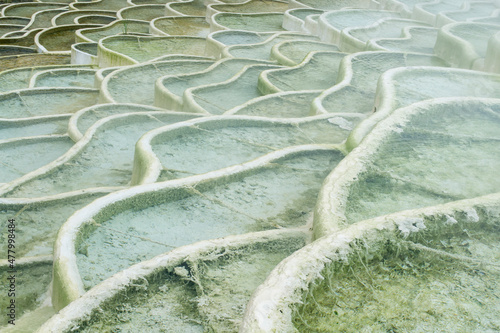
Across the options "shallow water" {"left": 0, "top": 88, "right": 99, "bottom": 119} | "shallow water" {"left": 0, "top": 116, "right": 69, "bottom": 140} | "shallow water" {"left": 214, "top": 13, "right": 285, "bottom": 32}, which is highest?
"shallow water" {"left": 214, "top": 13, "right": 285, "bottom": 32}

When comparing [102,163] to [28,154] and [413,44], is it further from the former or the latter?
[413,44]

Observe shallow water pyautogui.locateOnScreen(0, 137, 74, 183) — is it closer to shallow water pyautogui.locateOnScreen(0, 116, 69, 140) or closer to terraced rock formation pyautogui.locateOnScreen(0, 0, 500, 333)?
terraced rock formation pyautogui.locateOnScreen(0, 0, 500, 333)

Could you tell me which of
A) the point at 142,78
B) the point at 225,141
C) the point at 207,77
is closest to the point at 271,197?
the point at 225,141

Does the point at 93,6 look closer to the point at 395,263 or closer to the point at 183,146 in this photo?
the point at 183,146

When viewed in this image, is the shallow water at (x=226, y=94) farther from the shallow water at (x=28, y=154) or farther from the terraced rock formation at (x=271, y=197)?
the shallow water at (x=28, y=154)

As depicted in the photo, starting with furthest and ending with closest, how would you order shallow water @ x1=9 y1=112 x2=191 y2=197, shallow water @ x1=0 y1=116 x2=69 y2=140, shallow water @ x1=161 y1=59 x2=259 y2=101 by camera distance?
shallow water @ x1=161 y1=59 x2=259 y2=101 < shallow water @ x1=0 y1=116 x2=69 y2=140 < shallow water @ x1=9 y1=112 x2=191 y2=197

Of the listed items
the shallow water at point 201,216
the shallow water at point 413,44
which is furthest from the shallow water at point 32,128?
the shallow water at point 413,44

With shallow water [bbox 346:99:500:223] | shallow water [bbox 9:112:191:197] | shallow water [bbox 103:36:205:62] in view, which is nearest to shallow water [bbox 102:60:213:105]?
shallow water [bbox 103:36:205:62]

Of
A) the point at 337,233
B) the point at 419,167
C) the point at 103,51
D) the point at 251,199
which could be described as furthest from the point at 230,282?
the point at 103,51
